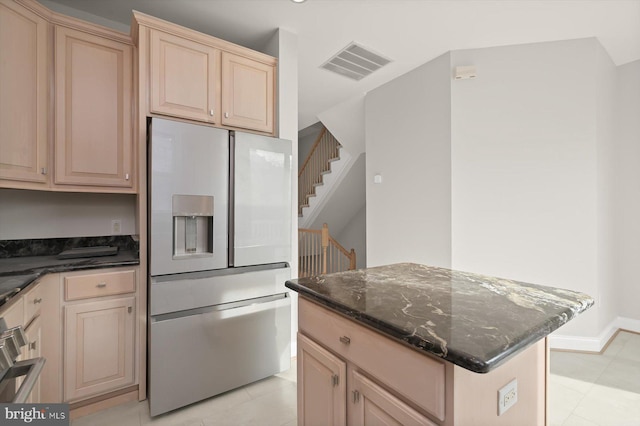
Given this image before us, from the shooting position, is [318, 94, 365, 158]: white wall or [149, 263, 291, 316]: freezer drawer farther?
[318, 94, 365, 158]: white wall

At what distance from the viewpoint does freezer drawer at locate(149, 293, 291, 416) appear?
6.17 feet

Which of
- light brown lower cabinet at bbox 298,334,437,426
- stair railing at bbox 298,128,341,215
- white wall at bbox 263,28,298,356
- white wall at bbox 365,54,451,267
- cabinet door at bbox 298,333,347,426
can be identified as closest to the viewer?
light brown lower cabinet at bbox 298,334,437,426

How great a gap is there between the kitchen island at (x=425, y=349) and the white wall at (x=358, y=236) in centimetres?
508

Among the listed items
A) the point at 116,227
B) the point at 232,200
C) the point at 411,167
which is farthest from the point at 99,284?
the point at 411,167

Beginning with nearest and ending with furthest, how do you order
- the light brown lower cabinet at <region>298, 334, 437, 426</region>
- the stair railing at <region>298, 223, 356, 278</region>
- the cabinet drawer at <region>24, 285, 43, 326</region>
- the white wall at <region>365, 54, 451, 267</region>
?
the light brown lower cabinet at <region>298, 334, 437, 426</region>, the cabinet drawer at <region>24, 285, 43, 326</region>, the white wall at <region>365, 54, 451, 267</region>, the stair railing at <region>298, 223, 356, 278</region>

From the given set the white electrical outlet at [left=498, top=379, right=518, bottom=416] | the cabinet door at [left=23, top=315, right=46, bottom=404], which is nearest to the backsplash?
the cabinet door at [left=23, top=315, right=46, bottom=404]

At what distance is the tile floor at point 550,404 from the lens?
188cm

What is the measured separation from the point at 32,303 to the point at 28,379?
104cm

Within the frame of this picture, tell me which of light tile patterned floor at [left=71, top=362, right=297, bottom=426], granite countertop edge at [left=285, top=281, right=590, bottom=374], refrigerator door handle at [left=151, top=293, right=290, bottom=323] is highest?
granite countertop edge at [left=285, top=281, right=590, bottom=374]

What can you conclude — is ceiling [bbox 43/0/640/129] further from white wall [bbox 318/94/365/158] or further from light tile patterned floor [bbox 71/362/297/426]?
light tile patterned floor [bbox 71/362/297/426]

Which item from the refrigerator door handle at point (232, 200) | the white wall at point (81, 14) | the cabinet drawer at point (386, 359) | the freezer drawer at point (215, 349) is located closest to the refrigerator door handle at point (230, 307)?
the freezer drawer at point (215, 349)

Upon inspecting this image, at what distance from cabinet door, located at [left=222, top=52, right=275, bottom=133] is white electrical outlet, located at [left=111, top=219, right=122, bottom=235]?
1.21m

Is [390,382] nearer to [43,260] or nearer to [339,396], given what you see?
[339,396]

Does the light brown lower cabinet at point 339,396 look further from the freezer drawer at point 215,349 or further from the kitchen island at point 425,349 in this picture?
the freezer drawer at point 215,349
